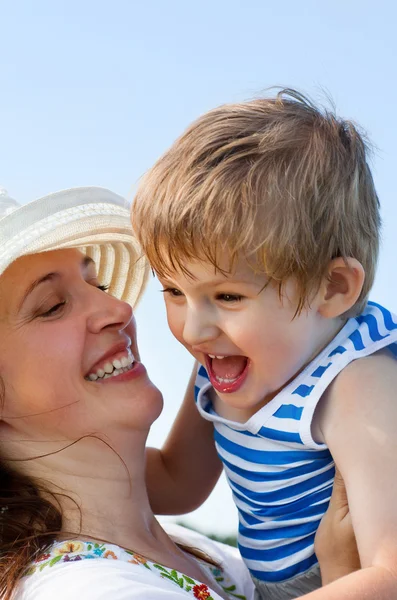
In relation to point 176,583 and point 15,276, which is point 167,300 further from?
point 176,583

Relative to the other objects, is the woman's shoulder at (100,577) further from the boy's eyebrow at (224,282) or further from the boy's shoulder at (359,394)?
the boy's eyebrow at (224,282)

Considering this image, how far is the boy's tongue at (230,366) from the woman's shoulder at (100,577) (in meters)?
0.53

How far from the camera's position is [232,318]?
206 centimetres

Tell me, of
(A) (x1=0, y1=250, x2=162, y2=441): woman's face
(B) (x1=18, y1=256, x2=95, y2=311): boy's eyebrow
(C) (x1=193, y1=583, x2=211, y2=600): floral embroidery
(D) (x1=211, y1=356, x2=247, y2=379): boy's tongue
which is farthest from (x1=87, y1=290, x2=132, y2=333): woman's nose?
(C) (x1=193, y1=583, x2=211, y2=600): floral embroidery

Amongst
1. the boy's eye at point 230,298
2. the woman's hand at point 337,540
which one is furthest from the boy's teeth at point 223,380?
the woman's hand at point 337,540

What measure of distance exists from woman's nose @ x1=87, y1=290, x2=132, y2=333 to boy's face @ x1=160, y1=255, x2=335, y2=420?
0.96 feet

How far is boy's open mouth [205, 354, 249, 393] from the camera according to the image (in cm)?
218

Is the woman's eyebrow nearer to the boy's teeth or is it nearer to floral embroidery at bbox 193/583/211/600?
the boy's teeth

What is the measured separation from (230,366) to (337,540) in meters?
0.52

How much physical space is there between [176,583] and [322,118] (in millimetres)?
1277

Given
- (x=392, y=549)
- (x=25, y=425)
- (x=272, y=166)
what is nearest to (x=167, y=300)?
(x=272, y=166)

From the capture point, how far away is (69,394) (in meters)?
2.40

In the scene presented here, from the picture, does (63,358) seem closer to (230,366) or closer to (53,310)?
(53,310)

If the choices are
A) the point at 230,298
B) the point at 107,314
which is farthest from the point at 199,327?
the point at 107,314
